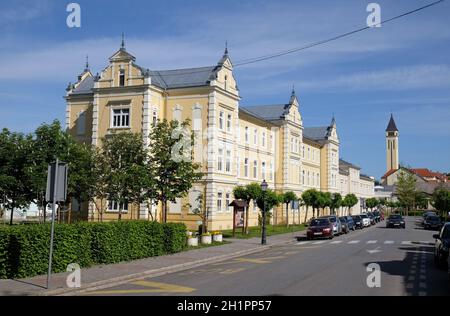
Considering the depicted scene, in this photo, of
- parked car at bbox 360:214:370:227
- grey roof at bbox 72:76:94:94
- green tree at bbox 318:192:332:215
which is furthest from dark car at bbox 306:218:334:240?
parked car at bbox 360:214:370:227

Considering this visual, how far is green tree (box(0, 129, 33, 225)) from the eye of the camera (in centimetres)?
3478

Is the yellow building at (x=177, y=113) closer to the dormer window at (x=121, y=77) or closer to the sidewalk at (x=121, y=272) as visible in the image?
the dormer window at (x=121, y=77)

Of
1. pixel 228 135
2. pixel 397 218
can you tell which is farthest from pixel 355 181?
pixel 228 135

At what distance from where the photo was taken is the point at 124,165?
1348 inches

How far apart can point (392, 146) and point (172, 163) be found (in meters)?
176

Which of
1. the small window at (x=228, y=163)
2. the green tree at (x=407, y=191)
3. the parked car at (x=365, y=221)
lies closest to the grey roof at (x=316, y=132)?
the parked car at (x=365, y=221)

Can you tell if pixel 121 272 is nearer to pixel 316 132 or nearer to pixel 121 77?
pixel 121 77

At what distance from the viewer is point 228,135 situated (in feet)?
151

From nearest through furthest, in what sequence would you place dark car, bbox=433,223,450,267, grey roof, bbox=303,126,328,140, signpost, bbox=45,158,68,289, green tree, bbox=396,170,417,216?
signpost, bbox=45,158,68,289
dark car, bbox=433,223,450,267
grey roof, bbox=303,126,328,140
green tree, bbox=396,170,417,216

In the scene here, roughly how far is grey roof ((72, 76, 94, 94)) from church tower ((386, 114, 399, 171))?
157 meters

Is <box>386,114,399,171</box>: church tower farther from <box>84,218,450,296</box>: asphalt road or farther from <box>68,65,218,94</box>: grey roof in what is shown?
<box>84,218,450,296</box>: asphalt road

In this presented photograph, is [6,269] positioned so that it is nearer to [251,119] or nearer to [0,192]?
[0,192]

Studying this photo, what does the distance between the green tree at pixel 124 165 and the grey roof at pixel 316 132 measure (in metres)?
52.9

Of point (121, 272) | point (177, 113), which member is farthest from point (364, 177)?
point (121, 272)
